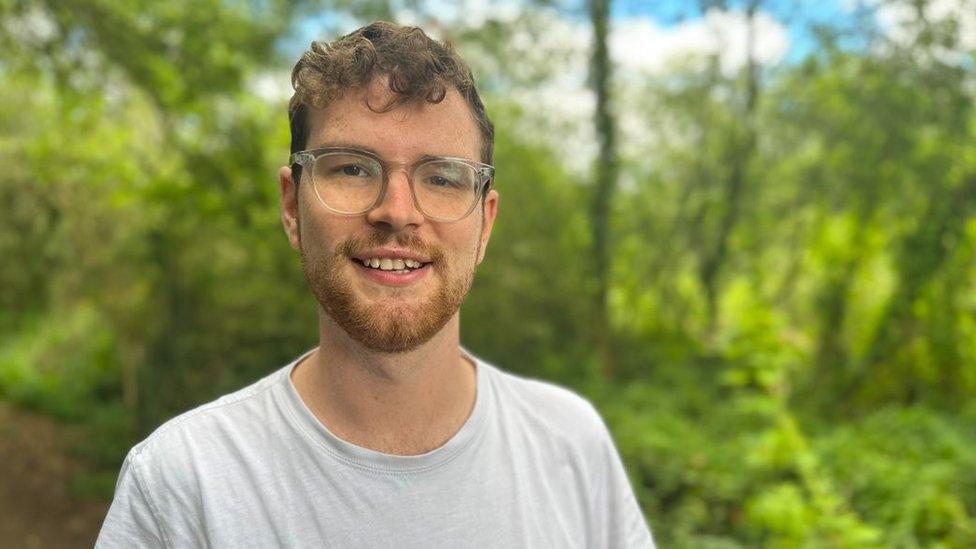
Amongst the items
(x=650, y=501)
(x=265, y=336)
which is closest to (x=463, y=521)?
(x=650, y=501)

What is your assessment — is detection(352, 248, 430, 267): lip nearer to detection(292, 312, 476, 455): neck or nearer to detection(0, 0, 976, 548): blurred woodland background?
detection(292, 312, 476, 455): neck

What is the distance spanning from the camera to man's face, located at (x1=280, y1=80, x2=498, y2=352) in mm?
1322

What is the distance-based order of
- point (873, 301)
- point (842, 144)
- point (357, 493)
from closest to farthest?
1. point (357, 493)
2. point (842, 144)
3. point (873, 301)

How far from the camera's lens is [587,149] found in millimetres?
12219

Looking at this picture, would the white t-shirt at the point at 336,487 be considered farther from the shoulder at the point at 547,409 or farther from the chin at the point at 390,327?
the chin at the point at 390,327

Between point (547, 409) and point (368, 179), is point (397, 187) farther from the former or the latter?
point (547, 409)

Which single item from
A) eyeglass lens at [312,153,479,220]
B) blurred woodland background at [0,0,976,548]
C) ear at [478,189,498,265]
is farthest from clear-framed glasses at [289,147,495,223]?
→ blurred woodland background at [0,0,976,548]

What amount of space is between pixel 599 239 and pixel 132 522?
11.4 meters

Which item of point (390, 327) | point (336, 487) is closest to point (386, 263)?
point (390, 327)

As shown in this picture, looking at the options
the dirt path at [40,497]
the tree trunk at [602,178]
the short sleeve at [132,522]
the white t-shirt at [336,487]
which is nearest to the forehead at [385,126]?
the white t-shirt at [336,487]

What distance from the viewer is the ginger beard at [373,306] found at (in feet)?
4.36

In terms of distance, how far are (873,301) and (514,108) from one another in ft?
19.7

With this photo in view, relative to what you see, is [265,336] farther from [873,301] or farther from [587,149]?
[873,301]

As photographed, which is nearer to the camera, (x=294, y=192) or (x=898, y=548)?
(x=294, y=192)
